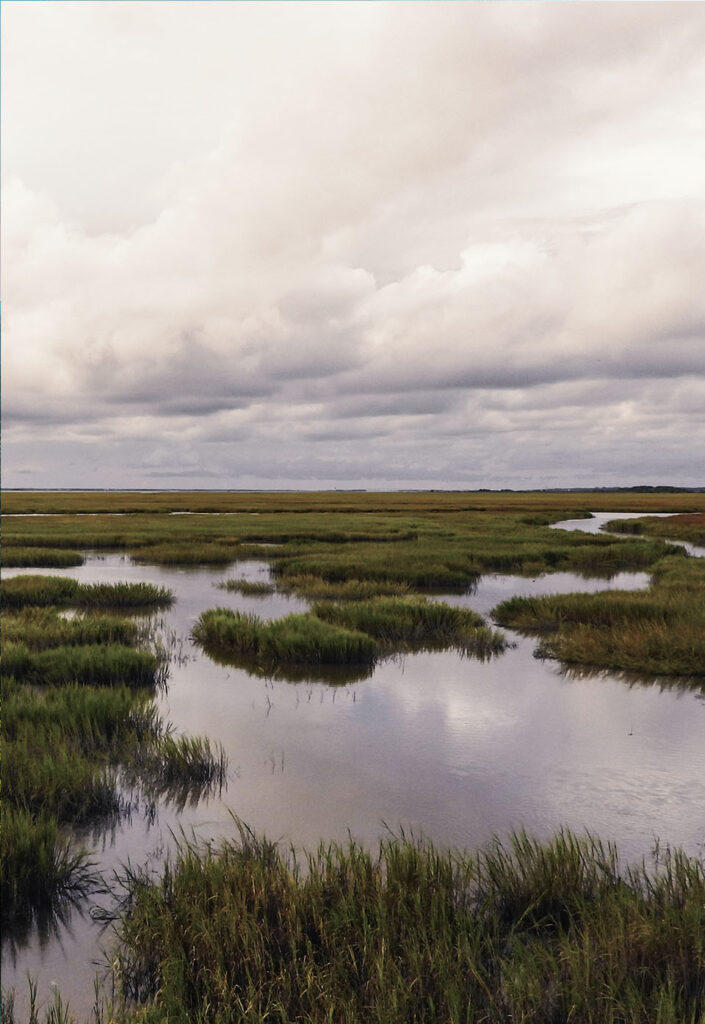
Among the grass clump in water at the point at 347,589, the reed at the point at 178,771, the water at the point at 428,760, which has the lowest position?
the water at the point at 428,760

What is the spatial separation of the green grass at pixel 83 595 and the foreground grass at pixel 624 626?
1050 cm

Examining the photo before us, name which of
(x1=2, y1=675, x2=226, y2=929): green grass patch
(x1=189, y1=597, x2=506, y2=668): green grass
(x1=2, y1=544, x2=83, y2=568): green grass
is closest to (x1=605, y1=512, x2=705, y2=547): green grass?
(x1=189, y1=597, x2=506, y2=668): green grass

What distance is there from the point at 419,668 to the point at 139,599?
36.1 feet

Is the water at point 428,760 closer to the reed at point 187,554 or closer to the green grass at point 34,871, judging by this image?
the green grass at point 34,871

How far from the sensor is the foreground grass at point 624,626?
14.0 metres

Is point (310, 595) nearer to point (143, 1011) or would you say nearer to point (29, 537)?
point (143, 1011)

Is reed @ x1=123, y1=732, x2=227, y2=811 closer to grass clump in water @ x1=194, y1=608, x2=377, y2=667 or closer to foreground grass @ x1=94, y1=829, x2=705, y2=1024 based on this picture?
foreground grass @ x1=94, y1=829, x2=705, y2=1024

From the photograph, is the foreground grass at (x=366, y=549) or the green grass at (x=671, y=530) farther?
the green grass at (x=671, y=530)

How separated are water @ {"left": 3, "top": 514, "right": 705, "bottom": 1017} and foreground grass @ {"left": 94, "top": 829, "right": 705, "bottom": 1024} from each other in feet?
2.65

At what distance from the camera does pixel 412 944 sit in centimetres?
461

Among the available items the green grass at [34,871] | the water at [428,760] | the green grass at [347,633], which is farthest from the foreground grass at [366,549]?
the green grass at [34,871]

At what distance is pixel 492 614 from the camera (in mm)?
20031

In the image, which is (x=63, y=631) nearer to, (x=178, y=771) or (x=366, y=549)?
(x=178, y=771)

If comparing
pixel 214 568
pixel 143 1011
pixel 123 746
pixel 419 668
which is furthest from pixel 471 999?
pixel 214 568
